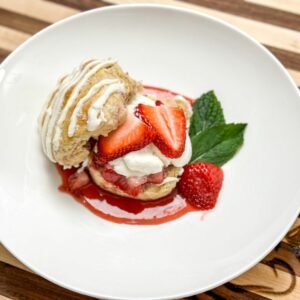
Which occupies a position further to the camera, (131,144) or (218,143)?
(218,143)

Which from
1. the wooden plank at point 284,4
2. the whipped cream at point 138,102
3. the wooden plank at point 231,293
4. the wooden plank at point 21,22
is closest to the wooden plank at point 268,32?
the wooden plank at point 284,4

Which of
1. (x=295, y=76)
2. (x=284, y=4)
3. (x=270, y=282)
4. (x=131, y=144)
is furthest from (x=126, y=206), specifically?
(x=284, y=4)

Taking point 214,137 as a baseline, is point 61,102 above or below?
above

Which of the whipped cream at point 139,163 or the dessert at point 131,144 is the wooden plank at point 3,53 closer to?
the dessert at point 131,144

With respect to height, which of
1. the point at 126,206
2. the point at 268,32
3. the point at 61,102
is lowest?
the point at 126,206

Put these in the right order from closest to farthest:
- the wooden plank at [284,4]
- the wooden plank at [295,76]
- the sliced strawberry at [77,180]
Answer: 1. the sliced strawberry at [77,180]
2. the wooden plank at [295,76]
3. the wooden plank at [284,4]

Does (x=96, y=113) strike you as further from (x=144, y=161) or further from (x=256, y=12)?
(x=256, y=12)
